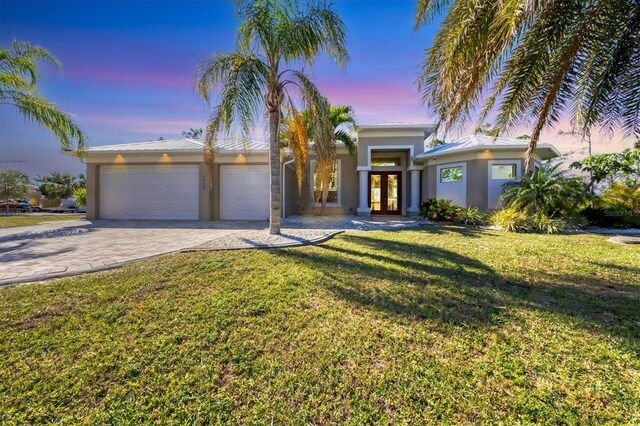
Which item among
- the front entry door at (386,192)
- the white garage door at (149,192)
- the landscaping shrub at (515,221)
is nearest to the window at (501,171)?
the landscaping shrub at (515,221)

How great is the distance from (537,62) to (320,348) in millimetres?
6041

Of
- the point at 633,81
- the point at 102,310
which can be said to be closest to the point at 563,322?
the point at 633,81

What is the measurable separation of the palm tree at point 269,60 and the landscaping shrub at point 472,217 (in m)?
8.95

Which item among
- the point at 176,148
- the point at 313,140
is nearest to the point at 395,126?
the point at 313,140

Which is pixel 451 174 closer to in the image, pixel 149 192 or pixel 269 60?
pixel 269 60

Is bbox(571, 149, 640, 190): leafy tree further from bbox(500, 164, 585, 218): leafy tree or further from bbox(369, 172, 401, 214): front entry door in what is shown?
bbox(369, 172, 401, 214): front entry door

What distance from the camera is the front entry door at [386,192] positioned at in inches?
706

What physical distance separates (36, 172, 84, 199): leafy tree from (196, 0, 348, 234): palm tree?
1842 inches

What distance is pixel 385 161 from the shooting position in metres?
18.8

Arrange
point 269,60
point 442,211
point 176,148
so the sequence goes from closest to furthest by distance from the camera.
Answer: point 269,60, point 442,211, point 176,148

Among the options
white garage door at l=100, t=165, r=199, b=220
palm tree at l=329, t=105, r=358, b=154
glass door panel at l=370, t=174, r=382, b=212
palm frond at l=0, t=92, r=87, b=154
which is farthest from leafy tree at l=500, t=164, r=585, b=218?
palm frond at l=0, t=92, r=87, b=154

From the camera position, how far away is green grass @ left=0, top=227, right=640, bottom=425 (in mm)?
2125

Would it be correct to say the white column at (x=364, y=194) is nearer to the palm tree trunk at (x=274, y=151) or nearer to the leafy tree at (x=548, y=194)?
the leafy tree at (x=548, y=194)

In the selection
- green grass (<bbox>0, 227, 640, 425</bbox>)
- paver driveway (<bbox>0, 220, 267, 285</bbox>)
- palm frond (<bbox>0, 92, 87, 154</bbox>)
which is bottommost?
green grass (<bbox>0, 227, 640, 425</bbox>)
